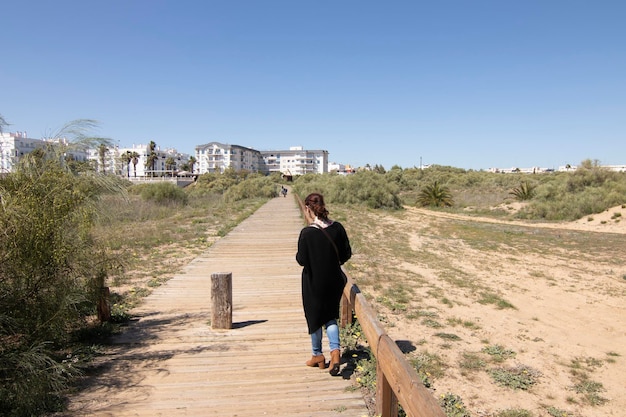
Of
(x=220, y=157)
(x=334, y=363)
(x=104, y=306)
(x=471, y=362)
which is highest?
(x=220, y=157)

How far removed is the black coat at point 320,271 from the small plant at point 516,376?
2.56 metres

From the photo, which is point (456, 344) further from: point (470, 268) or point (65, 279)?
point (470, 268)

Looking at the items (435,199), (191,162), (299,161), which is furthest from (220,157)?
(435,199)

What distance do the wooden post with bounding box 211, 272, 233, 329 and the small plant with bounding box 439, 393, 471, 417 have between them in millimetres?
2642

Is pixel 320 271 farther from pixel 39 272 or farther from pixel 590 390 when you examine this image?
pixel 590 390

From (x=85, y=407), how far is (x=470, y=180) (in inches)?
2204

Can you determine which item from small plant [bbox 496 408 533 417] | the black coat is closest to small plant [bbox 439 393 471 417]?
small plant [bbox 496 408 533 417]

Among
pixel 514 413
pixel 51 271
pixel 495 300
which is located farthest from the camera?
pixel 495 300

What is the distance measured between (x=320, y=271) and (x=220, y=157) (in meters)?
107

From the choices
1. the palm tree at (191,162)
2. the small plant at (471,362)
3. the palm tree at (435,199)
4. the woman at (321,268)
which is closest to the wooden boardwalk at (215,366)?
the woman at (321,268)

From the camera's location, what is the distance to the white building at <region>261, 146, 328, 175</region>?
119m

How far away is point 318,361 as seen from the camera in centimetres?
387

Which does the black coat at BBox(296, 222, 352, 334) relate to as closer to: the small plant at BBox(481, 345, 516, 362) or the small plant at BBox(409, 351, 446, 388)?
the small plant at BBox(409, 351, 446, 388)

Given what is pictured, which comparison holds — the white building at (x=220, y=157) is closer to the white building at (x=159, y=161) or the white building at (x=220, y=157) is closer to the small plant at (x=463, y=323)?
the white building at (x=159, y=161)
